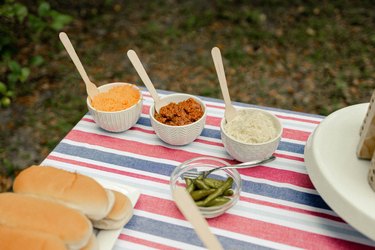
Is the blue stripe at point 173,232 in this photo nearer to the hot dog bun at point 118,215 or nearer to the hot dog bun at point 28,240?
the hot dog bun at point 118,215

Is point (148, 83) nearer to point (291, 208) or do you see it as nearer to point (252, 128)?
point (252, 128)

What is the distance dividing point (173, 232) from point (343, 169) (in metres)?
0.47

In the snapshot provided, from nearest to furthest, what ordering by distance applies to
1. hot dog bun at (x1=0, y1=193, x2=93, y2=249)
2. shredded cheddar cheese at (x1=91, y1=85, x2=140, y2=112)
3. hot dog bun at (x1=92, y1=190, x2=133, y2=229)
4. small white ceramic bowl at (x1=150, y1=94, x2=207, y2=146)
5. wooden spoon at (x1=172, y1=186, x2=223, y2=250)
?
wooden spoon at (x1=172, y1=186, x2=223, y2=250) → hot dog bun at (x1=0, y1=193, x2=93, y2=249) → hot dog bun at (x1=92, y1=190, x2=133, y2=229) → small white ceramic bowl at (x1=150, y1=94, x2=207, y2=146) → shredded cheddar cheese at (x1=91, y1=85, x2=140, y2=112)

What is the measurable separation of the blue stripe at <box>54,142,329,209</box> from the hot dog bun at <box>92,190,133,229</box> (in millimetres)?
208

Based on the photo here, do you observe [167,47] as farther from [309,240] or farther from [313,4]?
[309,240]

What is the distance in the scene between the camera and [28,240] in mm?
926

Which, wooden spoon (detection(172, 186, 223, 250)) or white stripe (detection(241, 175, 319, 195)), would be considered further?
white stripe (detection(241, 175, 319, 195))

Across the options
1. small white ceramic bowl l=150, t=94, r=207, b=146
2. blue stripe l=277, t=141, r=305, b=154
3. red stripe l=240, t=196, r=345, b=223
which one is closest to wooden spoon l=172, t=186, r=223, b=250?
red stripe l=240, t=196, r=345, b=223

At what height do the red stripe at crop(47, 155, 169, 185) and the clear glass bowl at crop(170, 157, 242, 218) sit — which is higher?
the clear glass bowl at crop(170, 157, 242, 218)

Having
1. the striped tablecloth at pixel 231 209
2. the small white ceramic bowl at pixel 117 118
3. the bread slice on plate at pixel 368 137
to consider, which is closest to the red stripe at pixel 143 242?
the striped tablecloth at pixel 231 209

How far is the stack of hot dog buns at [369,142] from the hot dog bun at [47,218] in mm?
681

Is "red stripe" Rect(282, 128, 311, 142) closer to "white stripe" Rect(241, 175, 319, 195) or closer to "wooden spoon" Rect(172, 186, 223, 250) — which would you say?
"white stripe" Rect(241, 175, 319, 195)

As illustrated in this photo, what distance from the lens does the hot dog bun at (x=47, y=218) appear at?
0.95 m

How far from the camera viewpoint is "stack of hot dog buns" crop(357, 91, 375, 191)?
1022mm
